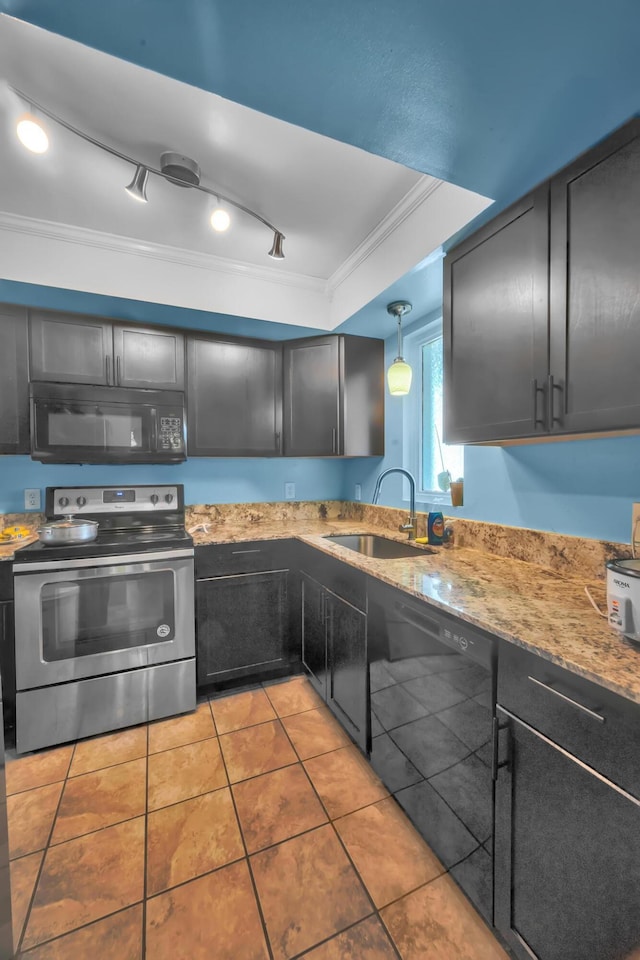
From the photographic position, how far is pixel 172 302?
7.15 feet

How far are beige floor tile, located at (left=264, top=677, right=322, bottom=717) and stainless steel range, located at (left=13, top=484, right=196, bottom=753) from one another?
455 mm

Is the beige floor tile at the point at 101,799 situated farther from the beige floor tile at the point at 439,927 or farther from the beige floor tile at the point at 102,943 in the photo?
the beige floor tile at the point at 439,927

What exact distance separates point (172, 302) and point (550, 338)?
6.25 ft

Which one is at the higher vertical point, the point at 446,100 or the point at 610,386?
the point at 446,100

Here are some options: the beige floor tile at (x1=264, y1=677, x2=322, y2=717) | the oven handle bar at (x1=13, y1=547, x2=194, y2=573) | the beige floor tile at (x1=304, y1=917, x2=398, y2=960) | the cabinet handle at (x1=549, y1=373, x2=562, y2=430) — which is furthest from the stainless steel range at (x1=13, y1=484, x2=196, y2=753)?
the cabinet handle at (x1=549, y1=373, x2=562, y2=430)

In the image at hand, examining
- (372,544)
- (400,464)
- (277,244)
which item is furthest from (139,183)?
(372,544)

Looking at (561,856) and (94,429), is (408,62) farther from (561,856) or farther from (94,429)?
(94,429)

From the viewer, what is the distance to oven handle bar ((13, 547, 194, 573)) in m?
1.82

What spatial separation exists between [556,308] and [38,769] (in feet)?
8.92

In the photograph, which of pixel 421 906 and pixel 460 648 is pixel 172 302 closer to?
pixel 460 648

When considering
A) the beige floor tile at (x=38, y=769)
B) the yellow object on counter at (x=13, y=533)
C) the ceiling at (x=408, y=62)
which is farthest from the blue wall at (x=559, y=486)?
the yellow object on counter at (x=13, y=533)

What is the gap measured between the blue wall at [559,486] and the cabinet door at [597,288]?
1.13 ft

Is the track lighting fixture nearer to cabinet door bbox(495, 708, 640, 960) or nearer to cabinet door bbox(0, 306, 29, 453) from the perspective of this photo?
cabinet door bbox(0, 306, 29, 453)

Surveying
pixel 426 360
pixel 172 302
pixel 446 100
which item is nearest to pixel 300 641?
pixel 426 360
